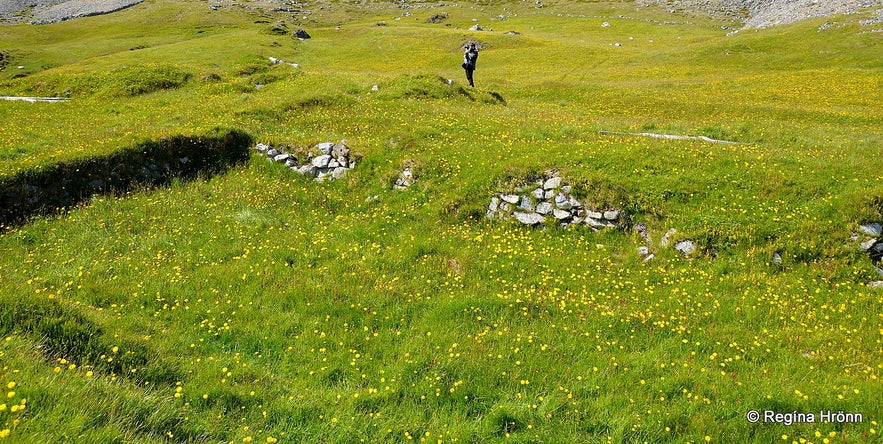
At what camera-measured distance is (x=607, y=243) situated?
1355cm

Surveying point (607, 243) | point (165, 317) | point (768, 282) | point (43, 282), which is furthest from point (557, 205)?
point (43, 282)

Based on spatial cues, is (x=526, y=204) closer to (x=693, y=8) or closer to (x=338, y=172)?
(x=338, y=172)

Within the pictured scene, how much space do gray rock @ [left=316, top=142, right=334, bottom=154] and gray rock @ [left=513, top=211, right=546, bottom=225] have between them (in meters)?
8.95

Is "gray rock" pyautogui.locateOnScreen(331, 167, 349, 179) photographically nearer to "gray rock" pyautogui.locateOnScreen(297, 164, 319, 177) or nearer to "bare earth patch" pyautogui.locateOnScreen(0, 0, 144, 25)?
"gray rock" pyautogui.locateOnScreen(297, 164, 319, 177)

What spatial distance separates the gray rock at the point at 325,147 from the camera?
1912 centimetres

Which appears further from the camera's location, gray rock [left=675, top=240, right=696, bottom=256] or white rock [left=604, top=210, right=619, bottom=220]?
white rock [left=604, top=210, right=619, bottom=220]

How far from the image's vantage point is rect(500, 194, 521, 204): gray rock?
15.3 metres

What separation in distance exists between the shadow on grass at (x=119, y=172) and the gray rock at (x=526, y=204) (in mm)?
12612

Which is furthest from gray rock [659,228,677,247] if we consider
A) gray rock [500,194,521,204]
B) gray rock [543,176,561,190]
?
gray rock [500,194,521,204]

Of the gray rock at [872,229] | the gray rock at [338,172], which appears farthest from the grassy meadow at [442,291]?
the gray rock at [338,172]

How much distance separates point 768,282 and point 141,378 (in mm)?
13685

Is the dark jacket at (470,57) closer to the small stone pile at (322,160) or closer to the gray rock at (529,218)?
the small stone pile at (322,160)

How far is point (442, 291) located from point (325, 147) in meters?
10.9

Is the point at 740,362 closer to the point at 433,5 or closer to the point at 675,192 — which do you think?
the point at 675,192
